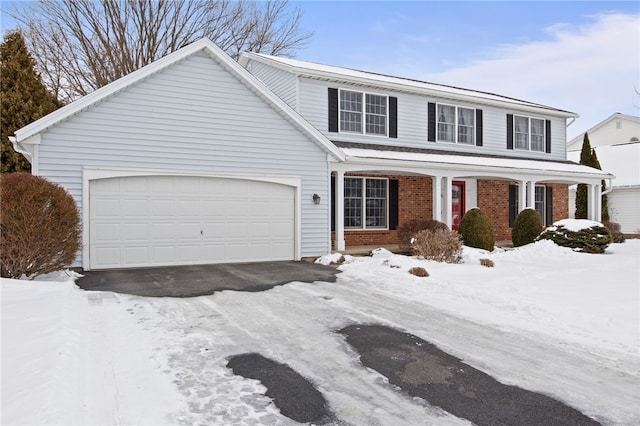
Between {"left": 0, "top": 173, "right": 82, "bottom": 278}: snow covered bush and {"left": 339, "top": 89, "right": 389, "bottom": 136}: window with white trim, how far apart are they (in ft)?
31.6

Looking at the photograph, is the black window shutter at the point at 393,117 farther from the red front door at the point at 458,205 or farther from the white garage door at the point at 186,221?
the white garage door at the point at 186,221

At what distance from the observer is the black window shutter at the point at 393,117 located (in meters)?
16.4

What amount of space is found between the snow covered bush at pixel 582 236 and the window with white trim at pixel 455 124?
514 centimetres

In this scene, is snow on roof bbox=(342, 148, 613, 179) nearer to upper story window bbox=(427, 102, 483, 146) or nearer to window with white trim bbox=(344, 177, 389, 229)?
upper story window bbox=(427, 102, 483, 146)

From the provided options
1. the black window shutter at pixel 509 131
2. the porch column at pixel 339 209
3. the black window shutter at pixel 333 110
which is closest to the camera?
the porch column at pixel 339 209

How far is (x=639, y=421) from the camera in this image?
3.53m

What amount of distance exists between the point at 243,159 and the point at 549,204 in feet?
50.6

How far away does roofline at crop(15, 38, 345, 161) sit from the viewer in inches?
387

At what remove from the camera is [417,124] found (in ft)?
55.9

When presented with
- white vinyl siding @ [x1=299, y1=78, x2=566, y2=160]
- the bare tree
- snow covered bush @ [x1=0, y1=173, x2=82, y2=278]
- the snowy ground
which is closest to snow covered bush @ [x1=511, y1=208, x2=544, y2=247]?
white vinyl siding @ [x1=299, y1=78, x2=566, y2=160]

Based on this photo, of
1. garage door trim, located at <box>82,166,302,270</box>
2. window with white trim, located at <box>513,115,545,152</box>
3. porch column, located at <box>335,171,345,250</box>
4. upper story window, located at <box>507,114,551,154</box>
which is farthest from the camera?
window with white trim, located at <box>513,115,545,152</box>

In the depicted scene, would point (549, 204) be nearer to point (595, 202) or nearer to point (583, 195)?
point (595, 202)

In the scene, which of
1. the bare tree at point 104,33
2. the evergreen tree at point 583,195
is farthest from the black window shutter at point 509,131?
the bare tree at point 104,33

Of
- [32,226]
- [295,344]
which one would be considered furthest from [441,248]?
[32,226]
